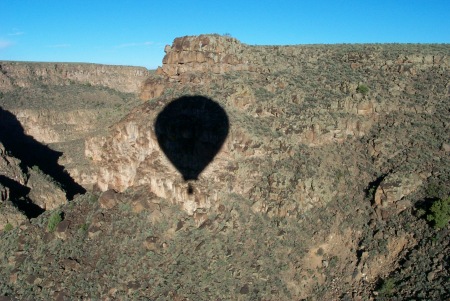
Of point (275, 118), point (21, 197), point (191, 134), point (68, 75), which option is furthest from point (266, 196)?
point (68, 75)

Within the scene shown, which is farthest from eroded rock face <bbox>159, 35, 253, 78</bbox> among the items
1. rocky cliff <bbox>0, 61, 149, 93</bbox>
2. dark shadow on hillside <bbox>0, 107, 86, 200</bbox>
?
rocky cliff <bbox>0, 61, 149, 93</bbox>

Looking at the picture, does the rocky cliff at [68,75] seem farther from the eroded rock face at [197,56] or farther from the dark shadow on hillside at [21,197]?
the eroded rock face at [197,56]

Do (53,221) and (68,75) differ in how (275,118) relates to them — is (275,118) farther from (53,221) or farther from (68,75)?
(68,75)

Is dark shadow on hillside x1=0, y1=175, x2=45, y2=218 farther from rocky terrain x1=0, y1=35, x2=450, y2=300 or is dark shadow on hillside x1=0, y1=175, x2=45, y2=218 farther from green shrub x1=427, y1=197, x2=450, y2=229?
green shrub x1=427, y1=197, x2=450, y2=229

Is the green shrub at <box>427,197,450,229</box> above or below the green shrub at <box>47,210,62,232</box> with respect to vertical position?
above

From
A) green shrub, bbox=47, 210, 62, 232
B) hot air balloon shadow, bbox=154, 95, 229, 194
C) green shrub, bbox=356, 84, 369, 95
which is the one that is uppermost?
green shrub, bbox=356, 84, 369, 95
